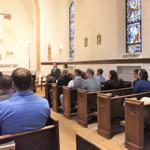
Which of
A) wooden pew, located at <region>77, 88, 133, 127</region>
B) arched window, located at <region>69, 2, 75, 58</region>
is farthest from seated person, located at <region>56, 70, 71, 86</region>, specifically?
arched window, located at <region>69, 2, 75, 58</region>

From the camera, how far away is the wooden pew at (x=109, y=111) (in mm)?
4150

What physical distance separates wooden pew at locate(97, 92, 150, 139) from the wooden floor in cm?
14

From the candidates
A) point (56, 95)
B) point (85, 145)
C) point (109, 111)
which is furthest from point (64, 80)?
point (85, 145)

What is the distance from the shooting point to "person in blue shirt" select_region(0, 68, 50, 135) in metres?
1.95

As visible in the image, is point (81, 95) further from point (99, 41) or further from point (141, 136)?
point (99, 41)

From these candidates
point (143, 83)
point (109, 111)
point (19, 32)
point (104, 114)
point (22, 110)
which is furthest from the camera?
point (19, 32)

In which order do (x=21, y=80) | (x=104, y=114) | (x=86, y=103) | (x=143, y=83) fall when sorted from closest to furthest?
(x=21, y=80) < (x=104, y=114) < (x=143, y=83) < (x=86, y=103)

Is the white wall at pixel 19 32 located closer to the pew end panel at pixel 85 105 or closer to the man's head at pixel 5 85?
the pew end panel at pixel 85 105

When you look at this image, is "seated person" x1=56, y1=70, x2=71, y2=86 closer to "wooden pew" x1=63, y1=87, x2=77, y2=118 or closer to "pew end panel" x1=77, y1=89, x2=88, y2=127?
"wooden pew" x1=63, y1=87, x2=77, y2=118

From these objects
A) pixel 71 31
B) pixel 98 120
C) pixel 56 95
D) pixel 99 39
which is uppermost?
pixel 71 31

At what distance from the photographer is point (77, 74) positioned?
577 centimetres

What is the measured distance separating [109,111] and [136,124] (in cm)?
70

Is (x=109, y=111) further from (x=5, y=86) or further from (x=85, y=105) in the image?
(x=5, y=86)

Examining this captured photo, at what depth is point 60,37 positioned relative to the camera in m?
12.5
